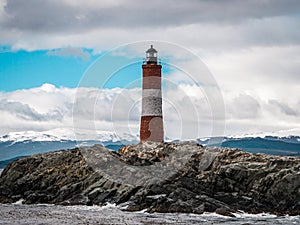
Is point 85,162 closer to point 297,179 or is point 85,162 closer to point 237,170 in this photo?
point 237,170

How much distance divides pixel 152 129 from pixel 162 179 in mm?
11785

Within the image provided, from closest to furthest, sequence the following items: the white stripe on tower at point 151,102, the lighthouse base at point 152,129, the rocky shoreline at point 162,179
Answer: the rocky shoreline at point 162,179 → the white stripe on tower at point 151,102 → the lighthouse base at point 152,129

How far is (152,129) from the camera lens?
66375 millimetres

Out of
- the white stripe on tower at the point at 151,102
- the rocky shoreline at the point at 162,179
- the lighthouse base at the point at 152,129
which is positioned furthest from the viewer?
the lighthouse base at the point at 152,129

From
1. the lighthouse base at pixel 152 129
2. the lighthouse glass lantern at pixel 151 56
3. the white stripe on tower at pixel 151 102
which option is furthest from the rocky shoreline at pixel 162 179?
the lighthouse glass lantern at pixel 151 56

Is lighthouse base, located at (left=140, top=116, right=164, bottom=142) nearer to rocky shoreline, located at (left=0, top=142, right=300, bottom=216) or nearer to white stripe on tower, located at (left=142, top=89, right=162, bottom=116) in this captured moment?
white stripe on tower, located at (left=142, top=89, right=162, bottom=116)

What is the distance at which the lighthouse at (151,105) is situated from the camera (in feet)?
216

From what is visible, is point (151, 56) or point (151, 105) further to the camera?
point (151, 56)

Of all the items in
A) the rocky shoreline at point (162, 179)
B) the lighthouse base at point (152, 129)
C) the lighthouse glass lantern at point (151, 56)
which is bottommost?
the rocky shoreline at point (162, 179)

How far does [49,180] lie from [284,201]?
25.9 meters

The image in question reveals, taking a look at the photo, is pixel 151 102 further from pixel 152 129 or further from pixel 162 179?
pixel 162 179

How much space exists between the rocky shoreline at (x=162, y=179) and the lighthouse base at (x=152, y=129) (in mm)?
2233

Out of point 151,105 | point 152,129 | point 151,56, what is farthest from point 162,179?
point 151,56

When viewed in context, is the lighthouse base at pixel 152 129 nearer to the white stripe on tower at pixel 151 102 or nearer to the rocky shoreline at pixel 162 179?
the white stripe on tower at pixel 151 102
